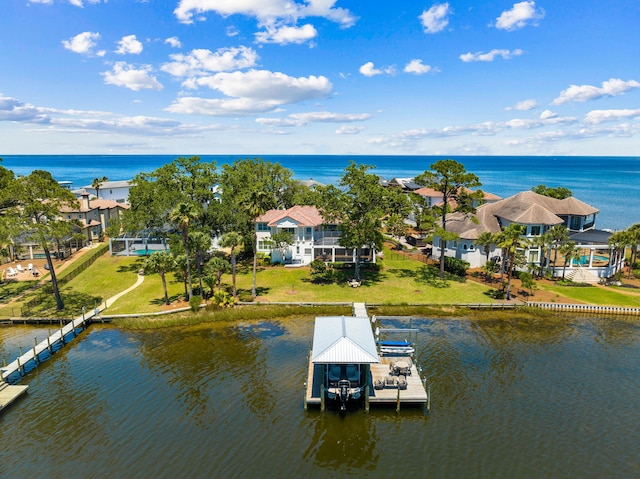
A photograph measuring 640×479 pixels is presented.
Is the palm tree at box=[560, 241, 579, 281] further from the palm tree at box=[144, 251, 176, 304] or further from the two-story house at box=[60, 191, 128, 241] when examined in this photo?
the two-story house at box=[60, 191, 128, 241]

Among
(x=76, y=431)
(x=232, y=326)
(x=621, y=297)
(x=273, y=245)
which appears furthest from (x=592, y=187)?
(x=76, y=431)

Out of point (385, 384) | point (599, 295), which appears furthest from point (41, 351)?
point (599, 295)

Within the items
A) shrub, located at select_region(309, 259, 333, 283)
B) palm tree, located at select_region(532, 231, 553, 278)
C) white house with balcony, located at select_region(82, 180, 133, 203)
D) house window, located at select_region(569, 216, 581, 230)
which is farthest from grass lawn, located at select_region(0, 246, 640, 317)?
white house with balcony, located at select_region(82, 180, 133, 203)

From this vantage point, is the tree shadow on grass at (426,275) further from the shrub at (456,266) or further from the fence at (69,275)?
the fence at (69,275)

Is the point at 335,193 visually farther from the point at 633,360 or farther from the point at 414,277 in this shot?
the point at 633,360

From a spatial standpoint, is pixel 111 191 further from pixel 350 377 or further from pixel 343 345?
pixel 350 377


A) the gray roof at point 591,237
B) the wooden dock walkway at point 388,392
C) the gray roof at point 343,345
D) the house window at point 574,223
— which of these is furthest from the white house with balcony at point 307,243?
the house window at point 574,223
